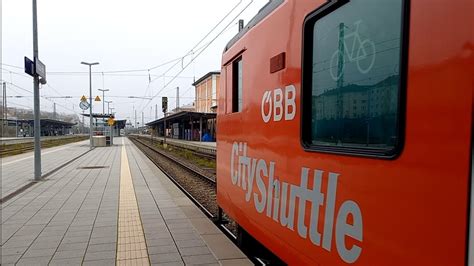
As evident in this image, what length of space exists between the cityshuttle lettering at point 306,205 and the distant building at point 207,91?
58.1 m

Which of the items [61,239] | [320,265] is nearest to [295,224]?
[320,265]

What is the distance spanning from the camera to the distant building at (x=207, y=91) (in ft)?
219

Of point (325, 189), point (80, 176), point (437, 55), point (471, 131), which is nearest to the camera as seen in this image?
point (471, 131)

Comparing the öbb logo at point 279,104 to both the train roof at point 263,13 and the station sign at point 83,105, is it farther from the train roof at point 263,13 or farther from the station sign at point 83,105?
the station sign at point 83,105

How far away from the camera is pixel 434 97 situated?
162cm

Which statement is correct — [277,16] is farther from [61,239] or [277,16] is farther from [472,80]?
[61,239]

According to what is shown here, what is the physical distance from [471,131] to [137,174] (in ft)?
45.1

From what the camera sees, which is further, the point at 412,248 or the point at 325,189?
the point at 325,189

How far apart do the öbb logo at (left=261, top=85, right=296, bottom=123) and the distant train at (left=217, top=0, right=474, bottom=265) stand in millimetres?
10

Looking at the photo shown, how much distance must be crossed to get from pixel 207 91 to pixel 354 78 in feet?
234

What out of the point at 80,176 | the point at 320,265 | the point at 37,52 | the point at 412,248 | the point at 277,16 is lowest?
the point at 80,176

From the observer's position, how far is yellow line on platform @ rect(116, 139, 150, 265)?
4762 millimetres

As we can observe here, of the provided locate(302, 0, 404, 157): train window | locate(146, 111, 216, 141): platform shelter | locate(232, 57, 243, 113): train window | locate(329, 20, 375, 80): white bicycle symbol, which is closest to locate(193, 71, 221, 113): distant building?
locate(146, 111, 216, 141): platform shelter

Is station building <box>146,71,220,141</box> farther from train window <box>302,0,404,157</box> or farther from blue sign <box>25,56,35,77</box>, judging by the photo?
train window <box>302,0,404,157</box>
